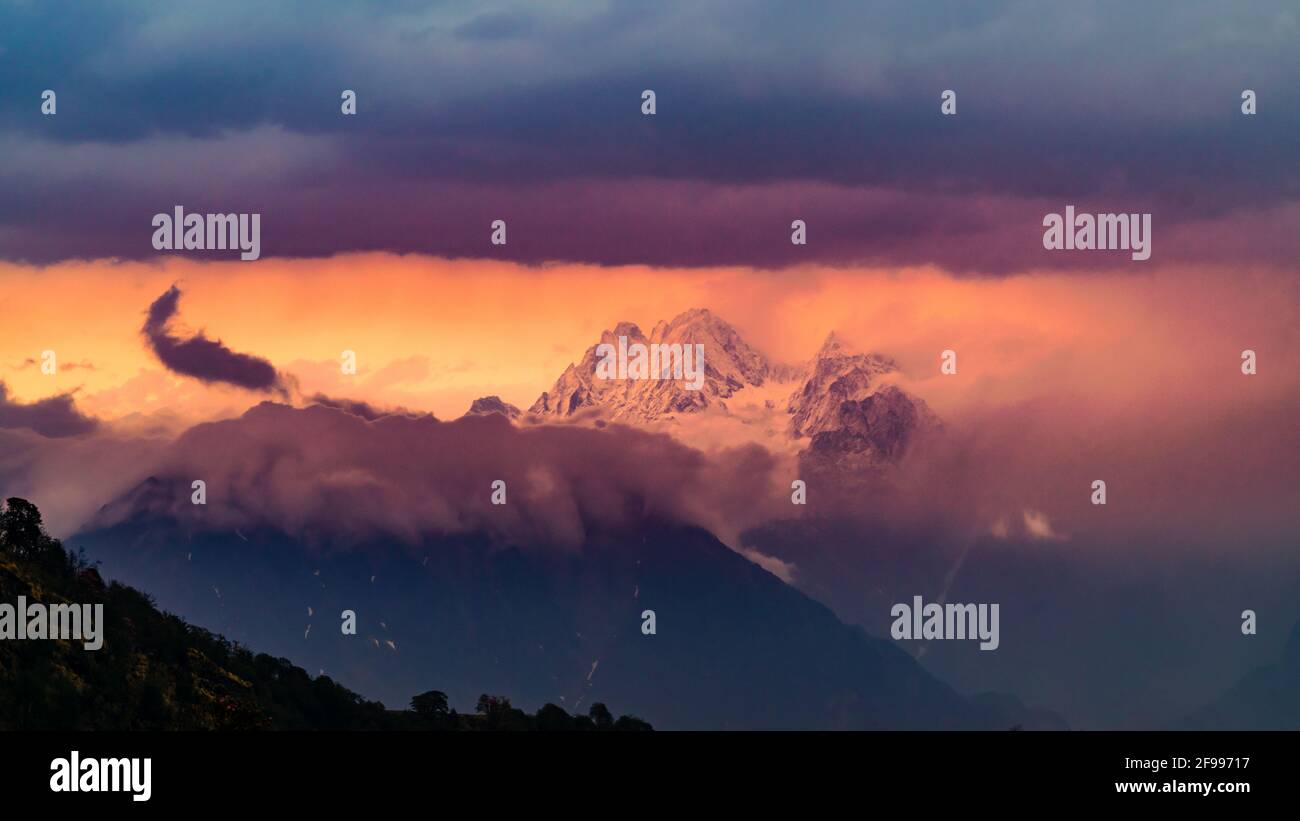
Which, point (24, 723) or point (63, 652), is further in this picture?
point (63, 652)

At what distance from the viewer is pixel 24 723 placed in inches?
6235
